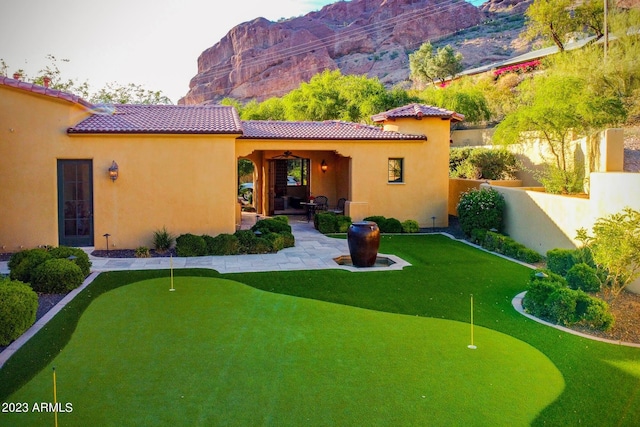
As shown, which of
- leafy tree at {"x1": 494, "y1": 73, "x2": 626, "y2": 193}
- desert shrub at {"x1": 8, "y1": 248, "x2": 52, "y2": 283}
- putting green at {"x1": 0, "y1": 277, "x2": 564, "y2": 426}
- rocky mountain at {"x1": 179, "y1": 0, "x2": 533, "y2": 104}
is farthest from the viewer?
rocky mountain at {"x1": 179, "y1": 0, "x2": 533, "y2": 104}

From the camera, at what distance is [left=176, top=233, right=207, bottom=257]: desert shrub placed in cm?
1402

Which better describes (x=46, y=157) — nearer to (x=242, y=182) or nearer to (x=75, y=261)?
(x=75, y=261)

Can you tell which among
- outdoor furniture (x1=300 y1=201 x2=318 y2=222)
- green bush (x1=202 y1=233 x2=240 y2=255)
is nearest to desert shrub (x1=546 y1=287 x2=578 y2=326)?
green bush (x1=202 y1=233 x2=240 y2=255)

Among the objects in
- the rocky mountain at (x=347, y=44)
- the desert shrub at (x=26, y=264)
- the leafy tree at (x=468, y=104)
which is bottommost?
the desert shrub at (x=26, y=264)

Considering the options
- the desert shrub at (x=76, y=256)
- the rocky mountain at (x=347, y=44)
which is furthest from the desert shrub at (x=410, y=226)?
the rocky mountain at (x=347, y=44)

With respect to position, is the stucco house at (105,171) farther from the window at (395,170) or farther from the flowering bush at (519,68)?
the flowering bush at (519,68)

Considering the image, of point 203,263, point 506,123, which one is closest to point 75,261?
point 203,263

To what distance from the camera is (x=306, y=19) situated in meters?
82.3

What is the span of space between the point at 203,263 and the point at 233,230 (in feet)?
8.75

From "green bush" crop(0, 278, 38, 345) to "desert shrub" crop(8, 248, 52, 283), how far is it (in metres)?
2.51

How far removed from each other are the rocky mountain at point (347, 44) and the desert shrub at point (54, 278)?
56510 millimetres

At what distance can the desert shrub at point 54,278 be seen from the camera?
9.79 m

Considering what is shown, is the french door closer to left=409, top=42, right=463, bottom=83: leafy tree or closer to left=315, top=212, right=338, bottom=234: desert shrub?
left=315, top=212, right=338, bottom=234: desert shrub

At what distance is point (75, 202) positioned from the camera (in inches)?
579
